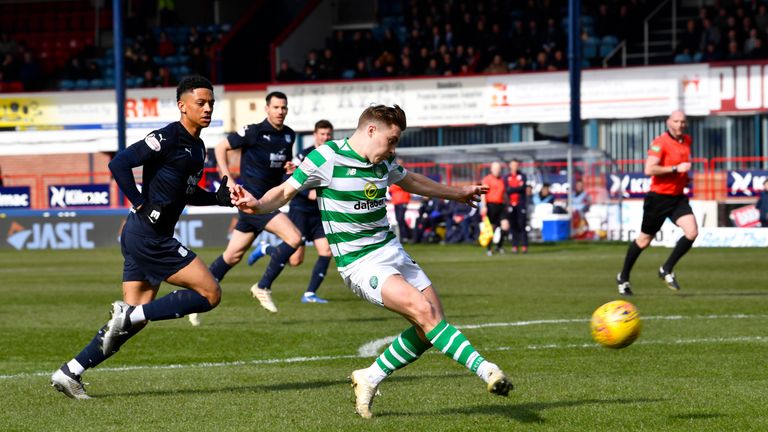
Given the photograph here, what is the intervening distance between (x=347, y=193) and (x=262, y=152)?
278 inches

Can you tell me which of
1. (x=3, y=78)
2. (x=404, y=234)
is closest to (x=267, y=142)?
(x=404, y=234)

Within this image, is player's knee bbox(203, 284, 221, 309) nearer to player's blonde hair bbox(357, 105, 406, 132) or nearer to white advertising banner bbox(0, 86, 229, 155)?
player's blonde hair bbox(357, 105, 406, 132)

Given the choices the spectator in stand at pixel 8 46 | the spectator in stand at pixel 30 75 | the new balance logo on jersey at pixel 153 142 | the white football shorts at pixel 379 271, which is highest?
the spectator in stand at pixel 8 46

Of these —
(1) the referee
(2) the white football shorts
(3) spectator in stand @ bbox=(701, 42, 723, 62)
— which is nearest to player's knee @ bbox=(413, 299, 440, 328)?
(2) the white football shorts

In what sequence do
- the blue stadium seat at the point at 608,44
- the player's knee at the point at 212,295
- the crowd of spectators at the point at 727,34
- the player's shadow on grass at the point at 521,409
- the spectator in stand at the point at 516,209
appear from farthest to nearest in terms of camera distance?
the blue stadium seat at the point at 608,44 → the crowd of spectators at the point at 727,34 → the spectator in stand at the point at 516,209 → the player's knee at the point at 212,295 → the player's shadow on grass at the point at 521,409

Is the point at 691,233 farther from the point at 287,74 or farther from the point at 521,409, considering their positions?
the point at 287,74

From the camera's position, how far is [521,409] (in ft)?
25.4

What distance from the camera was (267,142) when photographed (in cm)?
1457

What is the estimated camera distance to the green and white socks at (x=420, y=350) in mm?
7254

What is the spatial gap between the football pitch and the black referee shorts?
3.19 feet

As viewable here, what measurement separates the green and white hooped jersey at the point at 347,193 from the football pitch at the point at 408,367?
107cm

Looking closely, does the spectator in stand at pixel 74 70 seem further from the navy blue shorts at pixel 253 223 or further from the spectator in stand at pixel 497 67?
the navy blue shorts at pixel 253 223

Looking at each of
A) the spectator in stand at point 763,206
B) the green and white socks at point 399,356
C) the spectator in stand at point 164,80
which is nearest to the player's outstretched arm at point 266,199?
the green and white socks at point 399,356

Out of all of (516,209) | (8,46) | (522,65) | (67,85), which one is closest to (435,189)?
(516,209)
